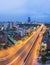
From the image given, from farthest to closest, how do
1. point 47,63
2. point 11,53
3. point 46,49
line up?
point 46,49, point 11,53, point 47,63

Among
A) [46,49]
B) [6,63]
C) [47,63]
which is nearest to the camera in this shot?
[6,63]

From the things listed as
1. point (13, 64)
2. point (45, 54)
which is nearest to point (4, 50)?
point (45, 54)

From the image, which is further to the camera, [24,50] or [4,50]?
[24,50]

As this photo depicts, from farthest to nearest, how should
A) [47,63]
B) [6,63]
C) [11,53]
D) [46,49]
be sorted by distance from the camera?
[46,49], [11,53], [47,63], [6,63]

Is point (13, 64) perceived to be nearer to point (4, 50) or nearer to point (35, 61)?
point (35, 61)

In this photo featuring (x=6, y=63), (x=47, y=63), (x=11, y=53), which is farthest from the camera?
(x=11, y=53)

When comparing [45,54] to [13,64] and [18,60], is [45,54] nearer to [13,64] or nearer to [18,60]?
[18,60]

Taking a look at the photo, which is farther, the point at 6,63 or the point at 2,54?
the point at 2,54

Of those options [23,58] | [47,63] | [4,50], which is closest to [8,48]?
[4,50]
